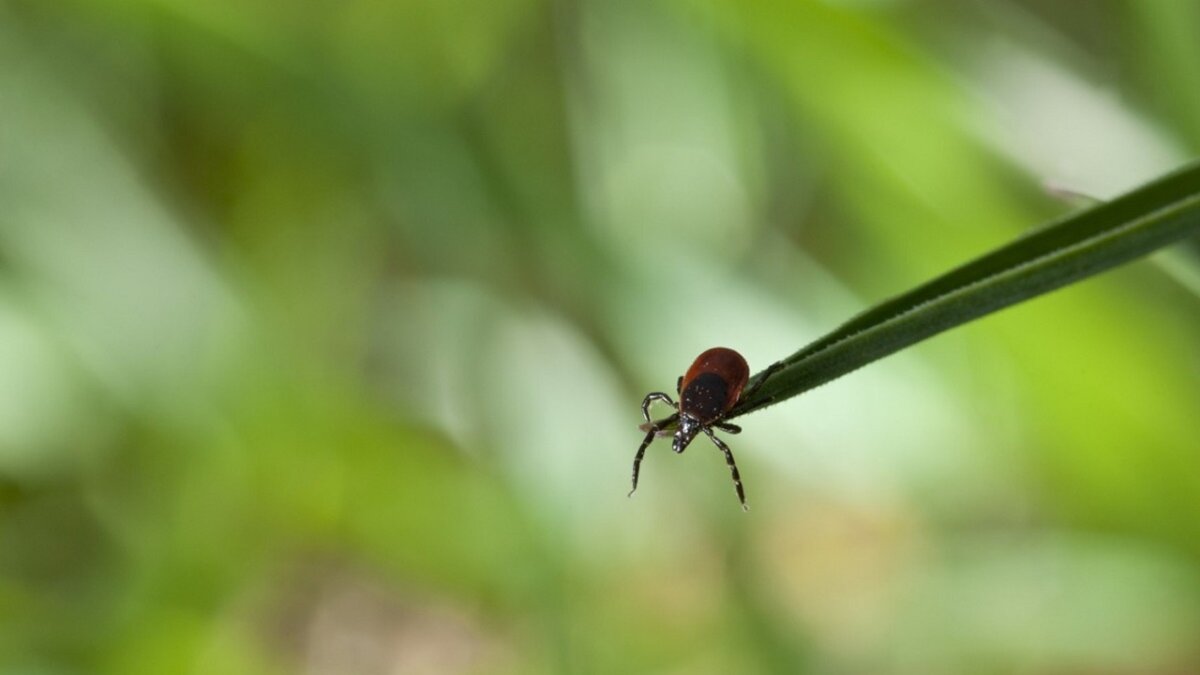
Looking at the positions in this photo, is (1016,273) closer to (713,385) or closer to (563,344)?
(713,385)

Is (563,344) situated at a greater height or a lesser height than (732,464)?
greater

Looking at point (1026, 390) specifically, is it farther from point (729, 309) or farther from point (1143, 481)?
point (729, 309)

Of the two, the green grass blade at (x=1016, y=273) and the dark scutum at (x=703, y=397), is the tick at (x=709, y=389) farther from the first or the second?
the green grass blade at (x=1016, y=273)

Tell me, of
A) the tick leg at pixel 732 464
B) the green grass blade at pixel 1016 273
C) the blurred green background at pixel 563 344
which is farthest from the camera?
the blurred green background at pixel 563 344

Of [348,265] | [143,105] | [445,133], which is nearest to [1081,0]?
[445,133]

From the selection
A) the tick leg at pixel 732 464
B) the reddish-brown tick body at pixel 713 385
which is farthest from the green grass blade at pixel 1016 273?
the reddish-brown tick body at pixel 713 385

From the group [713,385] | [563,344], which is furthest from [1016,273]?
[563,344]

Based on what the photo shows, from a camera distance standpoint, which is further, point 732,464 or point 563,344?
point 563,344
